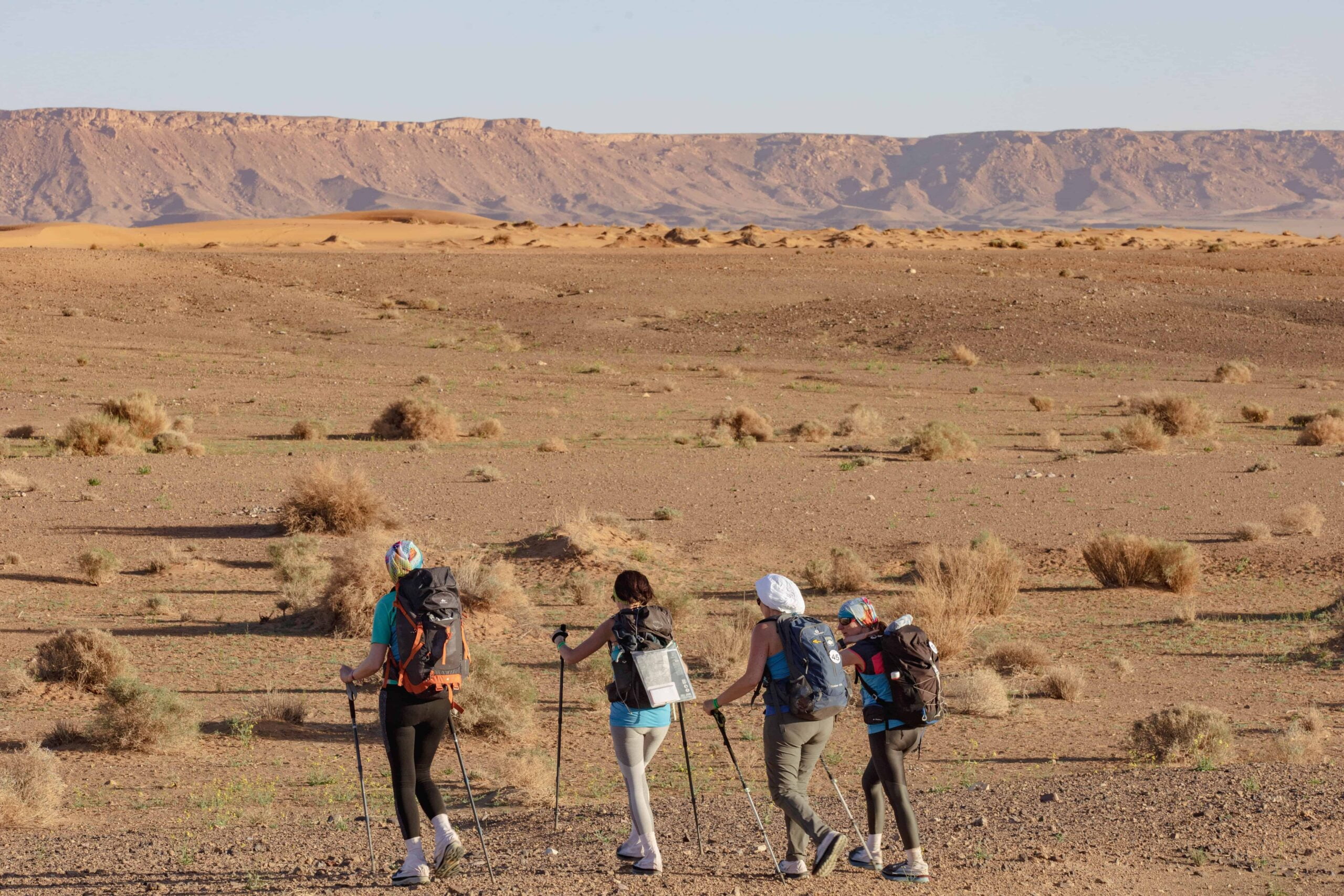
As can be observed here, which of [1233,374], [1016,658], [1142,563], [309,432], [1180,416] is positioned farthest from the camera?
[1233,374]

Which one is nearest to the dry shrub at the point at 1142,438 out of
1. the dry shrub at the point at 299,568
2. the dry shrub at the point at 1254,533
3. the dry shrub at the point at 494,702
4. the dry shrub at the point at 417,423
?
the dry shrub at the point at 1254,533

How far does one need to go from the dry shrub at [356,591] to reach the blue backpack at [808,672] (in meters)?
8.61

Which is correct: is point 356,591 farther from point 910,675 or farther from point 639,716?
point 910,675

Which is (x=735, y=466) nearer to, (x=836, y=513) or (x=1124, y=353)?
(x=836, y=513)

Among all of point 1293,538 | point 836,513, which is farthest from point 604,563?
point 1293,538

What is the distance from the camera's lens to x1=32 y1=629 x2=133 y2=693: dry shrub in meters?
12.4

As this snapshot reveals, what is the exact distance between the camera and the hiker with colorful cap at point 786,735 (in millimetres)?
6891

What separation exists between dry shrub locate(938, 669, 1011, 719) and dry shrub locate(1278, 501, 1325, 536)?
927 cm

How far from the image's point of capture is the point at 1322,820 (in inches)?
318

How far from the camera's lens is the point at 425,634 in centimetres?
680

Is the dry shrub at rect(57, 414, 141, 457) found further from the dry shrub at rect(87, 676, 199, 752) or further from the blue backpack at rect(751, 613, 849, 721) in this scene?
the blue backpack at rect(751, 613, 849, 721)

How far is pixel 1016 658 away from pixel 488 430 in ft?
58.3

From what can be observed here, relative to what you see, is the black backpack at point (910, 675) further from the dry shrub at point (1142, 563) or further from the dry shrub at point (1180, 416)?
the dry shrub at point (1180, 416)

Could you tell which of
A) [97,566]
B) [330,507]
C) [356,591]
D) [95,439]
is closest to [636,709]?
[356,591]
